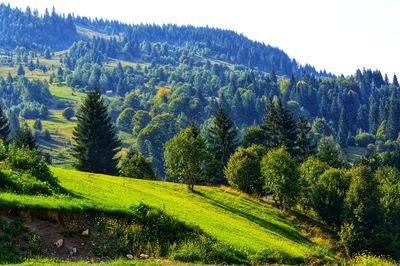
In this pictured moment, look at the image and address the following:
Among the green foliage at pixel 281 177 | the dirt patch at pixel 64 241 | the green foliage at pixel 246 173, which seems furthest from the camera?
the green foliage at pixel 246 173

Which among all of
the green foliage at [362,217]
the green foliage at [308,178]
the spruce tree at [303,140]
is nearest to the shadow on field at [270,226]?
the green foliage at [362,217]

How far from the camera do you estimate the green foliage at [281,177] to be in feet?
243

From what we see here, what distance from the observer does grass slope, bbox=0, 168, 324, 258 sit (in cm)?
3105

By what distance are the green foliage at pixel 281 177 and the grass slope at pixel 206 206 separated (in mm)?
3244

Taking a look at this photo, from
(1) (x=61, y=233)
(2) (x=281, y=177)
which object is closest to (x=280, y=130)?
(2) (x=281, y=177)

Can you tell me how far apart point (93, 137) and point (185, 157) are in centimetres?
3734

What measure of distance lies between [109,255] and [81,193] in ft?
29.5

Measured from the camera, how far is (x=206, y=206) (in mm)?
59094

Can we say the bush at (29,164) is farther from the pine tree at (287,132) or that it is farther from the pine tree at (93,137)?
the pine tree at (287,132)

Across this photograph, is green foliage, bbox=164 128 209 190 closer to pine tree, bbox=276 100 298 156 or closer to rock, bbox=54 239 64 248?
pine tree, bbox=276 100 298 156

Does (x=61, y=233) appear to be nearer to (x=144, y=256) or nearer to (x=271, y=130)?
(x=144, y=256)

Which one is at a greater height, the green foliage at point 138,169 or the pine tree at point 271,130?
the pine tree at point 271,130

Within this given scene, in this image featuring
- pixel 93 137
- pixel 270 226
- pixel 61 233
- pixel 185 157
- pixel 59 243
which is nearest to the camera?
pixel 59 243

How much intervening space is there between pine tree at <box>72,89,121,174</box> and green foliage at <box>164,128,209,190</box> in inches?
1322
